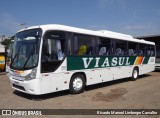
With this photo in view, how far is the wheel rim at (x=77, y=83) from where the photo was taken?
10006 millimetres

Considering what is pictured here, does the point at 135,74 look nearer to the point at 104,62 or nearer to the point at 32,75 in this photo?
the point at 104,62

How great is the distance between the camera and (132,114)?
6.89 meters

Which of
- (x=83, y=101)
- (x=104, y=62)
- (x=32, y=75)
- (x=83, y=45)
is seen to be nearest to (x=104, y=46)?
(x=104, y=62)

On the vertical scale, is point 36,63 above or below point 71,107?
above

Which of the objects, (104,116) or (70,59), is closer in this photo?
(104,116)

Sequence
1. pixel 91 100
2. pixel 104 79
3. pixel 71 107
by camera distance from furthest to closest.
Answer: pixel 104 79 < pixel 91 100 < pixel 71 107

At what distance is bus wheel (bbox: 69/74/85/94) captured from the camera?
9.85 metres

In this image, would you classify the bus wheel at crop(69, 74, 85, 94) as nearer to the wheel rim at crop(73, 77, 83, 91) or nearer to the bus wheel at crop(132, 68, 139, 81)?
the wheel rim at crop(73, 77, 83, 91)

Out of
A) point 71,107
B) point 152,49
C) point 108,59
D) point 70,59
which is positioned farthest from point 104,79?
point 152,49

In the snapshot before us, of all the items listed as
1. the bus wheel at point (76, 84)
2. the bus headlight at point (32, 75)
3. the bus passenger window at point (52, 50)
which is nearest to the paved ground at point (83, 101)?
the bus wheel at point (76, 84)

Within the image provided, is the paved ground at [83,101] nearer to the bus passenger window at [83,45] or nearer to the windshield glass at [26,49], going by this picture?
the windshield glass at [26,49]

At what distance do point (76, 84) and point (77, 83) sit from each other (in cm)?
8

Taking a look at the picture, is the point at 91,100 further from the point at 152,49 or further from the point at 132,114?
the point at 152,49

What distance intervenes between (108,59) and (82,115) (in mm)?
5802
